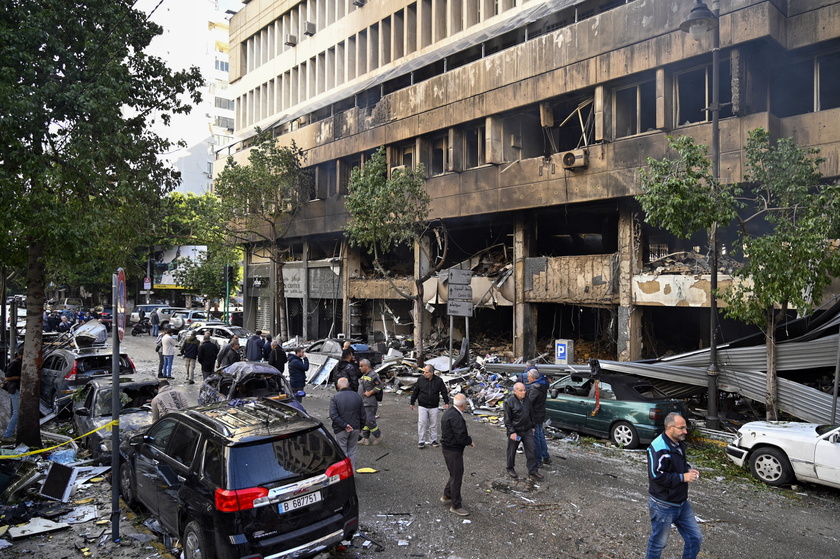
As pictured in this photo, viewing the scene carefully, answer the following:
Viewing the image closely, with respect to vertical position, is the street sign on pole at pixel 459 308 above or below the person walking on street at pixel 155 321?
above

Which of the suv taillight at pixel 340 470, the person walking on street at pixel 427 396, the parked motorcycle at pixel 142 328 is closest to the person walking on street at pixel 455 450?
the suv taillight at pixel 340 470

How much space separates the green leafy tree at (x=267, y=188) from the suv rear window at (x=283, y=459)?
21.3 m

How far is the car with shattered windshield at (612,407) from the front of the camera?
33.7ft

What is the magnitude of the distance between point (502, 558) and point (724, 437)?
711 centimetres

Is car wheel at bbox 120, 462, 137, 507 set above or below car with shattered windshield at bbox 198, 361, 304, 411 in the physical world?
below

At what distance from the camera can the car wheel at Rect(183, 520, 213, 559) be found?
16.8 ft

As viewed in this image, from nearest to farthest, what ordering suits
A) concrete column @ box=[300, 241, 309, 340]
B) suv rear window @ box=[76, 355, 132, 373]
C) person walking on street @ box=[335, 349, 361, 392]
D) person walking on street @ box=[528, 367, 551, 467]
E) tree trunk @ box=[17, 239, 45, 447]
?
person walking on street @ box=[528, 367, 551, 467]
tree trunk @ box=[17, 239, 45, 447]
person walking on street @ box=[335, 349, 361, 392]
suv rear window @ box=[76, 355, 132, 373]
concrete column @ box=[300, 241, 309, 340]

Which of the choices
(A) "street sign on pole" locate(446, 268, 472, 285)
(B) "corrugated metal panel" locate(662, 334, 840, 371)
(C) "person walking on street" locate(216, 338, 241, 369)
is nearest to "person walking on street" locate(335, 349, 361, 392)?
(C) "person walking on street" locate(216, 338, 241, 369)

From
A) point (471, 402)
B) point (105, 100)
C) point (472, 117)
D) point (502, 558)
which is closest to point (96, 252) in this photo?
point (105, 100)

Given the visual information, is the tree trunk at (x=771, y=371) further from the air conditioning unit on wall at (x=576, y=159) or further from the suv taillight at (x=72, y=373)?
the suv taillight at (x=72, y=373)

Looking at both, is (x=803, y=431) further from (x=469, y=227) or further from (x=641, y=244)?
(x=469, y=227)

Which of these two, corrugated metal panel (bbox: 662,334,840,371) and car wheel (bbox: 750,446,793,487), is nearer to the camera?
car wheel (bbox: 750,446,793,487)

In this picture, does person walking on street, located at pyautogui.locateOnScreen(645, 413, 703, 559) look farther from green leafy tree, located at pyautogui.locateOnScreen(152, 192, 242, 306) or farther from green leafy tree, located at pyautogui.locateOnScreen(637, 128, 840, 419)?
green leafy tree, located at pyautogui.locateOnScreen(152, 192, 242, 306)

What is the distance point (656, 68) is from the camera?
16.0 metres
